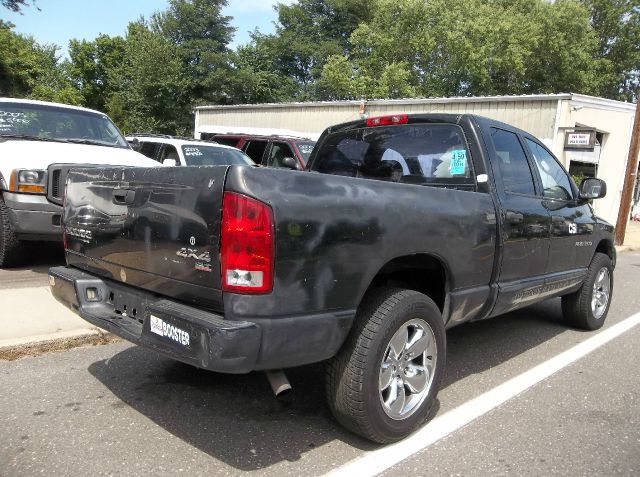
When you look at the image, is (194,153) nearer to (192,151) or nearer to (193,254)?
(192,151)

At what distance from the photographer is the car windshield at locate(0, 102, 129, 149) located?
257 inches

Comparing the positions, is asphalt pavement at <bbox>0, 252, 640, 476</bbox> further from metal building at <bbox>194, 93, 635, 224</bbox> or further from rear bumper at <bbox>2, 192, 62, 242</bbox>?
metal building at <bbox>194, 93, 635, 224</bbox>

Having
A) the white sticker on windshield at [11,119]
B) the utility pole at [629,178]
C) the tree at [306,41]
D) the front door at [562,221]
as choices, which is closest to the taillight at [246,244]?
the front door at [562,221]

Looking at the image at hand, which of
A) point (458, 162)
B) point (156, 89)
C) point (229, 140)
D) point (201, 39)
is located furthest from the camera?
point (201, 39)

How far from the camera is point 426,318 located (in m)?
3.18

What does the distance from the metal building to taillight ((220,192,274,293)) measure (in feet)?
46.1

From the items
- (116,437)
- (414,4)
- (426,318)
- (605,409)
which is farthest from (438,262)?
(414,4)

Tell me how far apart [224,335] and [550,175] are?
3588 millimetres

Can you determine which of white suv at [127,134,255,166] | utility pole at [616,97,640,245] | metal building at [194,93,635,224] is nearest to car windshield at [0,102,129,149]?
white suv at [127,134,255,166]

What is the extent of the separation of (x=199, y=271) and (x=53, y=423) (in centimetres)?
140

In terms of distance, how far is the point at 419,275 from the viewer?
11.5 feet

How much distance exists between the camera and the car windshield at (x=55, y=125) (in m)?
6.52

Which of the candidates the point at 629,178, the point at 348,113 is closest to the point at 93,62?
the point at 348,113

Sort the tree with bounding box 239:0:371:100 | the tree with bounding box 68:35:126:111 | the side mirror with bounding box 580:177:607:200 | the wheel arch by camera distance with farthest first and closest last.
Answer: the tree with bounding box 68:35:126:111 → the tree with bounding box 239:0:371:100 → the side mirror with bounding box 580:177:607:200 → the wheel arch
